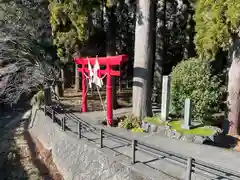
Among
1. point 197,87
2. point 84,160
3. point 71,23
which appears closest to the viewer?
point 84,160

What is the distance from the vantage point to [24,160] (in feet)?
31.4

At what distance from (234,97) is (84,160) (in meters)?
5.45

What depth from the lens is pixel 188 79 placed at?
9094 mm

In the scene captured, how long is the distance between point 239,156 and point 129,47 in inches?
557

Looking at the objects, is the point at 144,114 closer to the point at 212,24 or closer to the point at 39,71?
the point at 212,24

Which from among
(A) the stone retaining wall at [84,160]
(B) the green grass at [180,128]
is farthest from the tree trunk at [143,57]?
(A) the stone retaining wall at [84,160]

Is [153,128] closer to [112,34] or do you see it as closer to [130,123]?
[130,123]

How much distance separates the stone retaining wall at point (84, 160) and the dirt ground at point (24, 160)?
0.30 meters

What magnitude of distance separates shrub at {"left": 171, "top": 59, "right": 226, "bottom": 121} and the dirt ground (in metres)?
5.12

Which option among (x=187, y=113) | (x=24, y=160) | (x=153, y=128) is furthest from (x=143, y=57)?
(x=24, y=160)

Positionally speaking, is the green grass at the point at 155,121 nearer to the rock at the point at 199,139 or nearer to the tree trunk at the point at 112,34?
the rock at the point at 199,139

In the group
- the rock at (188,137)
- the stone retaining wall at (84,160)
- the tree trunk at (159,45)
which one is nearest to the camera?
the stone retaining wall at (84,160)

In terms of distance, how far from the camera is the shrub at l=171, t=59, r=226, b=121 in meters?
9.03

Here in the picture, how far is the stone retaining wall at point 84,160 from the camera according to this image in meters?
5.62
